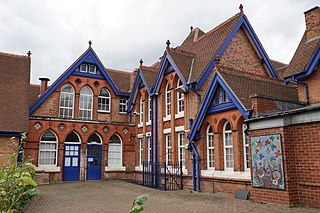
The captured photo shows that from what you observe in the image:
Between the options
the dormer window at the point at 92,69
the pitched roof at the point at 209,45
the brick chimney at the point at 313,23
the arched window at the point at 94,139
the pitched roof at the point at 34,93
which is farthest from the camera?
the dormer window at the point at 92,69

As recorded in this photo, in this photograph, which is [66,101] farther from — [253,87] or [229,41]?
[253,87]

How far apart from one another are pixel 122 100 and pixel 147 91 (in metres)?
4.17

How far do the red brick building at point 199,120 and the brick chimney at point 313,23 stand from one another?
47 millimetres

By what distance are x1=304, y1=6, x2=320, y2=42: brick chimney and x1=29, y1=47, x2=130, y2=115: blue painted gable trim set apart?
46.1 feet

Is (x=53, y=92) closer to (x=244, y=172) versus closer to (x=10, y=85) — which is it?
(x=10, y=85)

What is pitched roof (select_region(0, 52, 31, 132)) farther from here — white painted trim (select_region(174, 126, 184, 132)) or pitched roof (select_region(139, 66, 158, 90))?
white painted trim (select_region(174, 126, 184, 132))

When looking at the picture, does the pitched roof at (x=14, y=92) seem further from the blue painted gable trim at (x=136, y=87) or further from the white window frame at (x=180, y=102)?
the white window frame at (x=180, y=102)

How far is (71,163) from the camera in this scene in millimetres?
20219

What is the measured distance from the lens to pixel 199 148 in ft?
48.3

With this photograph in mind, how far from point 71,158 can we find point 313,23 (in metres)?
16.7

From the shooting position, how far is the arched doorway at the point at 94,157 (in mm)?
20844

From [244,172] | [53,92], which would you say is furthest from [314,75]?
[53,92]

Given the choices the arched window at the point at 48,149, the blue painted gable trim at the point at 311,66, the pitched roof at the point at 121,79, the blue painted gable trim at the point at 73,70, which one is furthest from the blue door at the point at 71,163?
the blue painted gable trim at the point at 311,66

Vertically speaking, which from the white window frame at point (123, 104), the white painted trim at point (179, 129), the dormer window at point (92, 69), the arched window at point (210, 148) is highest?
the dormer window at point (92, 69)
